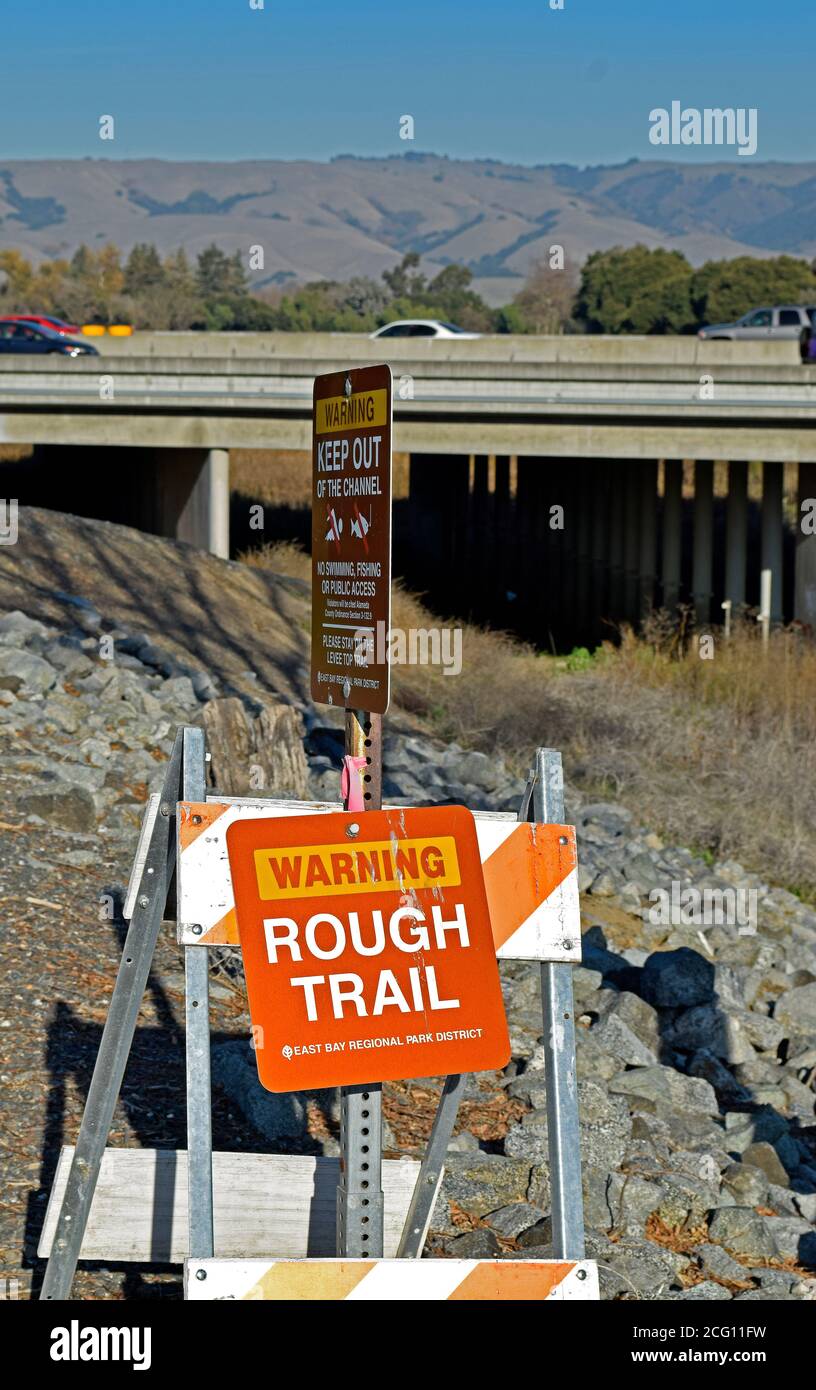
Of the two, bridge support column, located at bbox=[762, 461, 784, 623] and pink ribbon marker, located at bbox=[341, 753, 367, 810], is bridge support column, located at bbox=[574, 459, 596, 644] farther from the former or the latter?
pink ribbon marker, located at bbox=[341, 753, 367, 810]

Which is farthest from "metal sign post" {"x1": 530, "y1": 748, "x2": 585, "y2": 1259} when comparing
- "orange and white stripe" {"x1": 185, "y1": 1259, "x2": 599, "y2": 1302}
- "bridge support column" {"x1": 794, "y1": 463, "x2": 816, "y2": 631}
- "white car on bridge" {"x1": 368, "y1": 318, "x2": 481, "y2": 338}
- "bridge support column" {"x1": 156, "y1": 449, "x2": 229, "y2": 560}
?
"white car on bridge" {"x1": 368, "y1": 318, "x2": 481, "y2": 338}

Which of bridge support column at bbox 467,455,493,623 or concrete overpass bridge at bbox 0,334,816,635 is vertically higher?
concrete overpass bridge at bbox 0,334,816,635

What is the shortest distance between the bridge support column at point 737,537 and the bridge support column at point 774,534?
46cm

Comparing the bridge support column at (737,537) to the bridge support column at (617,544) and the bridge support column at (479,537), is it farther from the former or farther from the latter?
the bridge support column at (479,537)

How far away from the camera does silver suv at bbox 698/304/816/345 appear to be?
40.7 m

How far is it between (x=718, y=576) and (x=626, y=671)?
1018 centimetres

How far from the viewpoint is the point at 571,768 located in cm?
1577

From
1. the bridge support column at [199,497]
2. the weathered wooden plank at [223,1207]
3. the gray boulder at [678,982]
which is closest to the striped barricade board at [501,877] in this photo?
the weathered wooden plank at [223,1207]

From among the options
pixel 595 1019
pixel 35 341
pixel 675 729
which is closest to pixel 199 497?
pixel 675 729

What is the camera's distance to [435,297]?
109 metres

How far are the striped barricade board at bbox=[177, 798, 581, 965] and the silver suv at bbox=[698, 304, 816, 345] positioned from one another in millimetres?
38291

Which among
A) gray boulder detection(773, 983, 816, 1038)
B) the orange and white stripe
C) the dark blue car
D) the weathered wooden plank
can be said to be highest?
the dark blue car

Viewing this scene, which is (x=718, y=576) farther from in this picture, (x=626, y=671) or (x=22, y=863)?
(x=22, y=863)

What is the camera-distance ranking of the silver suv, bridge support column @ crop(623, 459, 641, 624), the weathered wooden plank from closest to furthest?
the weathered wooden plank → bridge support column @ crop(623, 459, 641, 624) → the silver suv
